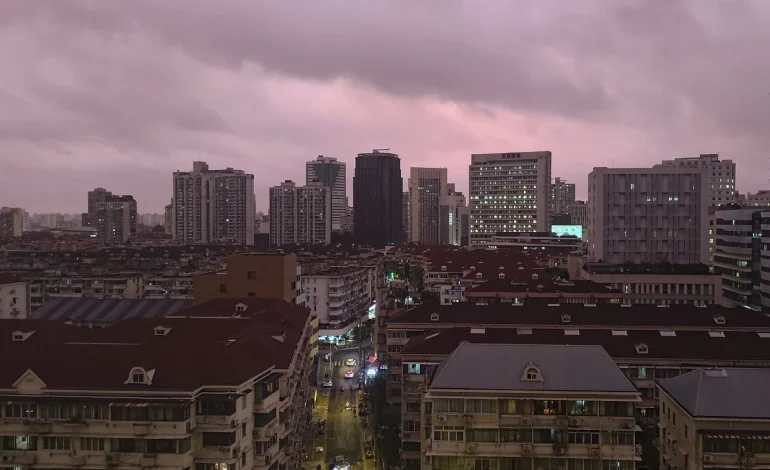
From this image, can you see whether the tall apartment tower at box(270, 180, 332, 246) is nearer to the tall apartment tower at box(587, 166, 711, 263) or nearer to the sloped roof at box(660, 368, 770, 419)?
the tall apartment tower at box(587, 166, 711, 263)

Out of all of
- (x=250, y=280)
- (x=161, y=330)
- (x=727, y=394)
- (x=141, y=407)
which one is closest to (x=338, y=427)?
(x=250, y=280)

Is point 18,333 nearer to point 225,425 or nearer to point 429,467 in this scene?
point 225,425

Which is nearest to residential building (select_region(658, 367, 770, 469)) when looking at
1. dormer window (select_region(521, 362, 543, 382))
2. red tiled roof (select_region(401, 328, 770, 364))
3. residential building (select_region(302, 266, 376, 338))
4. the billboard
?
dormer window (select_region(521, 362, 543, 382))

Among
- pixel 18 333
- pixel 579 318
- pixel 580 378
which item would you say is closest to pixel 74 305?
pixel 18 333

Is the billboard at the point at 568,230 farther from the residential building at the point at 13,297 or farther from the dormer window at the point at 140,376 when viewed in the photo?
the dormer window at the point at 140,376

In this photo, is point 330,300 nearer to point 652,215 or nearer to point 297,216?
point 652,215
